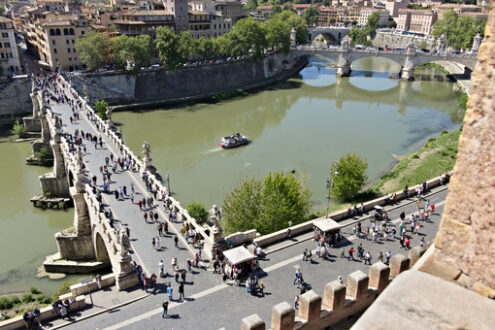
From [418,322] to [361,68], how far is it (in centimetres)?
8586

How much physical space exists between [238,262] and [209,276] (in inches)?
60.1

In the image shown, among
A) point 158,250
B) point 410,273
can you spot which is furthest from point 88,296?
point 410,273

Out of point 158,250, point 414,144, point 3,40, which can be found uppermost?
point 3,40

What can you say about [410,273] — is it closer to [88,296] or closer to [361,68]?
[88,296]

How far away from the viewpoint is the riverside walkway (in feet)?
43.7

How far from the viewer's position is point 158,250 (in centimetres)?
1762

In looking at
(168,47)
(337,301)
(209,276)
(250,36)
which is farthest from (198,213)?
(250,36)

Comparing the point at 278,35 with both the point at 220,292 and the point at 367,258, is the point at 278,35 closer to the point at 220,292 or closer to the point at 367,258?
the point at 367,258

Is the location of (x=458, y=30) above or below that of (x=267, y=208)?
above

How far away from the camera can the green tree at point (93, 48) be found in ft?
172

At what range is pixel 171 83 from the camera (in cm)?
5881

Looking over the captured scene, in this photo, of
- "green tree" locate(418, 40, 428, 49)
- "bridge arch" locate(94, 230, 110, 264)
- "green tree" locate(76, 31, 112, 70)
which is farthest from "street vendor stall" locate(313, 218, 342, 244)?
"green tree" locate(418, 40, 428, 49)

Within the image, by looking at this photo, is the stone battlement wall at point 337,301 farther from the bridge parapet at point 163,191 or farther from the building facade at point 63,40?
the building facade at point 63,40

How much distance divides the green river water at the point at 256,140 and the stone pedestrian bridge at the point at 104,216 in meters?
2.15
